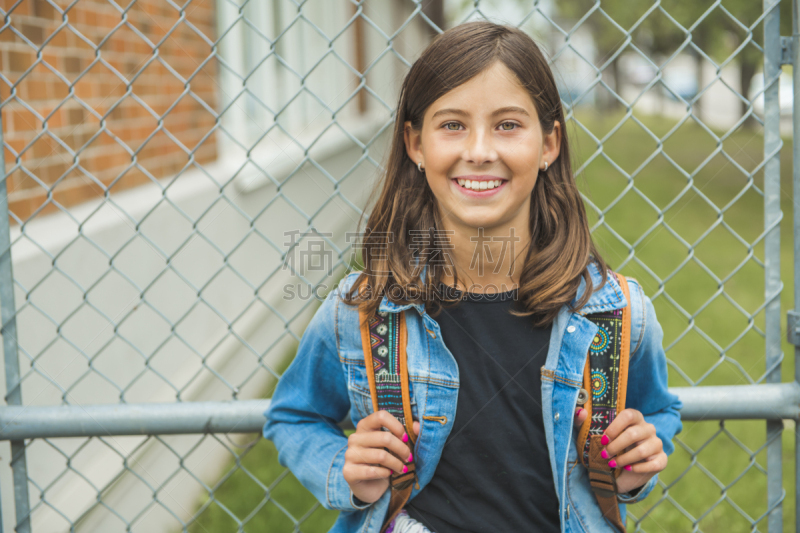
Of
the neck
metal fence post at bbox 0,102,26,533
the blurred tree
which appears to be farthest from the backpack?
metal fence post at bbox 0,102,26,533

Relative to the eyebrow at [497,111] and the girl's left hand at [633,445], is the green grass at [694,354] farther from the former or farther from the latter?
the girl's left hand at [633,445]

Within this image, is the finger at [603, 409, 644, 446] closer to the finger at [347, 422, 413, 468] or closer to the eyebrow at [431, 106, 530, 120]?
the finger at [347, 422, 413, 468]

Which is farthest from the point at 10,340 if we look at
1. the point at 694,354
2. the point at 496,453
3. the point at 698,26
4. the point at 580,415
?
the point at 698,26

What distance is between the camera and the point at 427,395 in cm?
135

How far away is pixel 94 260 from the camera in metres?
2.36

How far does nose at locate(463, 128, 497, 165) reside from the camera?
131cm

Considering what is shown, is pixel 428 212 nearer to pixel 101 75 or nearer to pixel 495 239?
pixel 495 239

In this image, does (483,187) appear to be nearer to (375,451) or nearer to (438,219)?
(438,219)

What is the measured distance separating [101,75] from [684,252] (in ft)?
22.0

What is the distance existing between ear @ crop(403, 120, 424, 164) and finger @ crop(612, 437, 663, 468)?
2.58ft

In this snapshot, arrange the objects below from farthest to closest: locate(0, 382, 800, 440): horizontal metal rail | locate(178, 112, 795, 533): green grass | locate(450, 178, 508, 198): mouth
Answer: locate(178, 112, 795, 533): green grass, locate(0, 382, 800, 440): horizontal metal rail, locate(450, 178, 508, 198): mouth

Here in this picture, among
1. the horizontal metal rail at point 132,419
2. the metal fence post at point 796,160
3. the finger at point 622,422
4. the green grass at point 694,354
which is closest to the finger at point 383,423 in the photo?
the horizontal metal rail at point 132,419

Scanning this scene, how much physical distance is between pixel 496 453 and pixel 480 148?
2.14 ft

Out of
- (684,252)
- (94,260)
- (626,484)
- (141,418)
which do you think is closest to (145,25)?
(94,260)
